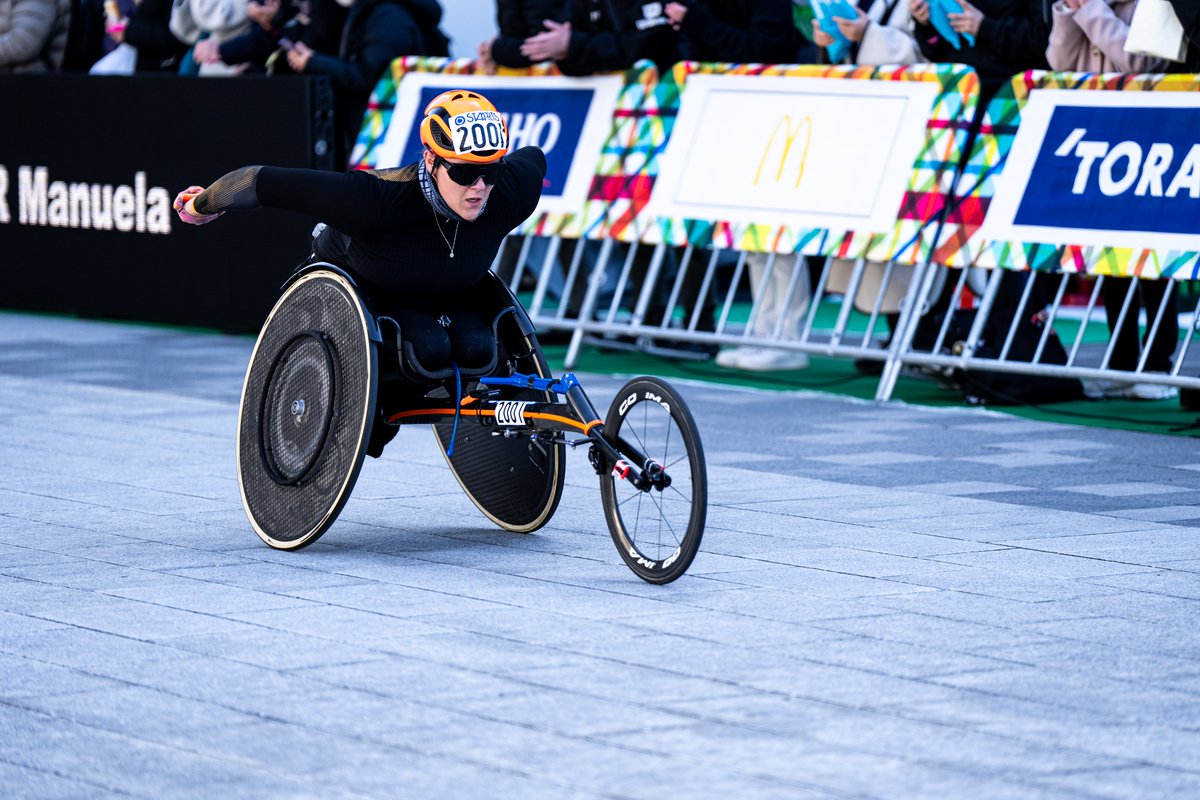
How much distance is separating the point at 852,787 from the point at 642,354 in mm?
9195

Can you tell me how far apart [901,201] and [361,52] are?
14.4ft

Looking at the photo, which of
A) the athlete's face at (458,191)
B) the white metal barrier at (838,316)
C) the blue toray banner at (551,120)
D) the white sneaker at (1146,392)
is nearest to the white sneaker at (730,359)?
the white metal barrier at (838,316)

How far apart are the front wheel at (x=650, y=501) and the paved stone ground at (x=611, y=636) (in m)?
0.11

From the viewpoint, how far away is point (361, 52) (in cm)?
1394

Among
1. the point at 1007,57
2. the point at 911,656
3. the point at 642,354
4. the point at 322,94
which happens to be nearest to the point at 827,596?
the point at 911,656

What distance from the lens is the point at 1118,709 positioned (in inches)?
197

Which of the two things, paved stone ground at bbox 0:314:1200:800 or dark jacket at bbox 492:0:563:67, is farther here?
dark jacket at bbox 492:0:563:67

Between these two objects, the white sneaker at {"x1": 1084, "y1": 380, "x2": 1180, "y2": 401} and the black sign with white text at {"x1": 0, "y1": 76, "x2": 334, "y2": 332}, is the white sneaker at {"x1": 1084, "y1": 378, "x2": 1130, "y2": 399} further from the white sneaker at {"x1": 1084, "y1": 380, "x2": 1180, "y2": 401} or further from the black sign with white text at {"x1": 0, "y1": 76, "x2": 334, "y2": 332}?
the black sign with white text at {"x1": 0, "y1": 76, "x2": 334, "y2": 332}

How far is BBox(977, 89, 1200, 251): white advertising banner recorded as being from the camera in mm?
10258

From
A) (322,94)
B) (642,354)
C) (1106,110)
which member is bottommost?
(642,354)

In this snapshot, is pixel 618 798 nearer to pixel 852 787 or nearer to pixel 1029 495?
pixel 852 787

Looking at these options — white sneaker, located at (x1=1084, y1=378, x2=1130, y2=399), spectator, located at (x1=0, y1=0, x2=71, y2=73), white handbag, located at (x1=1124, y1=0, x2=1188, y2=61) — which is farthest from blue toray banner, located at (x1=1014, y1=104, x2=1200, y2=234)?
spectator, located at (x1=0, y1=0, x2=71, y2=73)

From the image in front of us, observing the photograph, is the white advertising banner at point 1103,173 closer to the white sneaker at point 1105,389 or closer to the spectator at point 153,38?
the white sneaker at point 1105,389

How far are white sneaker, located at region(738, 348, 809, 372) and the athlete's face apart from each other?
5.80 metres
